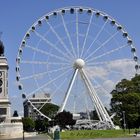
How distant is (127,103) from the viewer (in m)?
130

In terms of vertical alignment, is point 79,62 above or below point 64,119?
above

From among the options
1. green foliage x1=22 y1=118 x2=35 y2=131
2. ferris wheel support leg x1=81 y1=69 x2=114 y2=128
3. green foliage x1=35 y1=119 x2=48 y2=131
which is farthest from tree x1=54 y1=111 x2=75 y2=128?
green foliage x1=22 y1=118 x2=35 y2=131

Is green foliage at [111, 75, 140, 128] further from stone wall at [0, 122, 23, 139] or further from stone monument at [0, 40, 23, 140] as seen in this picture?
stone wall at [0, 122, 23, 139]

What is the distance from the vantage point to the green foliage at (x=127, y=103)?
128 m

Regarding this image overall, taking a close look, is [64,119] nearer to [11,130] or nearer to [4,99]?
[4,99]

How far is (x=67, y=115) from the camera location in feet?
378

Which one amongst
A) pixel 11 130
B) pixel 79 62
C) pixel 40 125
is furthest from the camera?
pixel 40 125

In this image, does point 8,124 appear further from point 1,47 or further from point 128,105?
point 128,105

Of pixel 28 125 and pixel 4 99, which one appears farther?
pixel 28 125

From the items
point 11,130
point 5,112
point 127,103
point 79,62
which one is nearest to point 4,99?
point 5,112

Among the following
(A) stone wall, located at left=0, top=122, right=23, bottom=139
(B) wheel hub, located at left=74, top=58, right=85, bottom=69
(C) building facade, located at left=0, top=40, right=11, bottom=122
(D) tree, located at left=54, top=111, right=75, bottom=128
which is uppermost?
(B) wheel hub, located at left=74, top=58, right=85, bottom=69

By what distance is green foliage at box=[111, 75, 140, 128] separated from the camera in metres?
128

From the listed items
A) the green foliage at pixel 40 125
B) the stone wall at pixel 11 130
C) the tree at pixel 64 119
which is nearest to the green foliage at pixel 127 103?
the tree at pixel 64 119

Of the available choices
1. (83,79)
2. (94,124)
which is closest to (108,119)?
(94,124)
